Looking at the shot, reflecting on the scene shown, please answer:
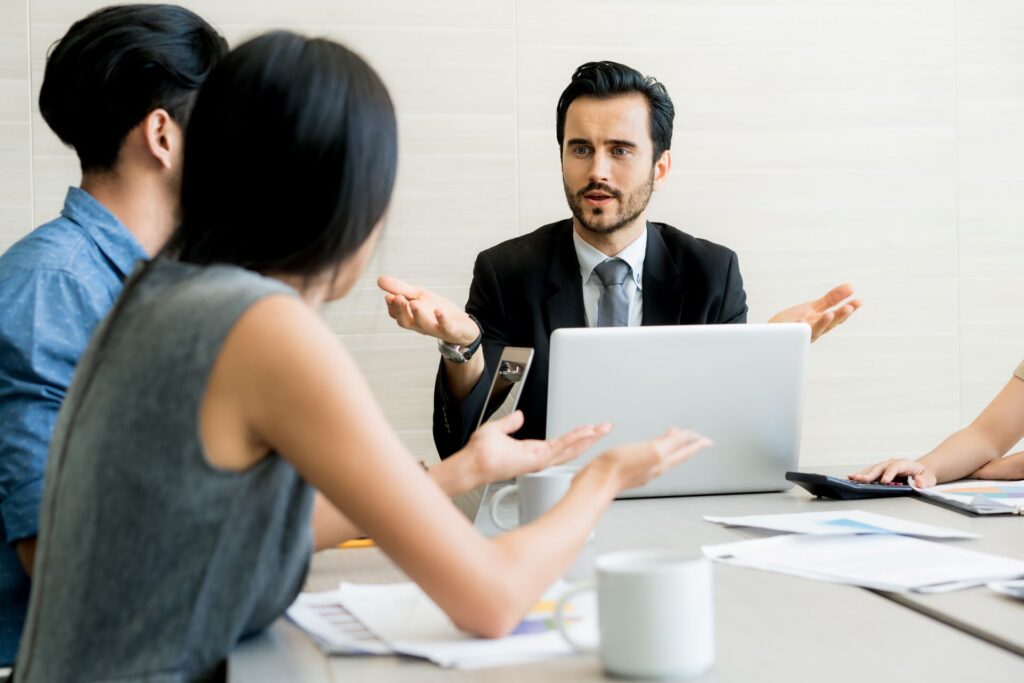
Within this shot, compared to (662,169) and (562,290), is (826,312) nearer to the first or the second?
(562,290)

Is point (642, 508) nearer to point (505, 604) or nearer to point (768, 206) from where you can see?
point (505, 604)

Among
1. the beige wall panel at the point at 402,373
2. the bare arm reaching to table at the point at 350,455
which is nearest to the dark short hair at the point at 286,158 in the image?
the bare arm reaching to table at the point at 350,455

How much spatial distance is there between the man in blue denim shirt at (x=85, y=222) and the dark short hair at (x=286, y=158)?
0.42 meters

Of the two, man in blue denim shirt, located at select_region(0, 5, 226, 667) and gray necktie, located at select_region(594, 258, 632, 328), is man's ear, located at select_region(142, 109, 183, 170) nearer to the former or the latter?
man in blue denim shirt, located at select_region(0, 5, 226, 667)

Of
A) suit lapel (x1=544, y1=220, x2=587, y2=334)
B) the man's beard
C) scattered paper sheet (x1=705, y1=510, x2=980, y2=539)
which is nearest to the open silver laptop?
scattered paper sheet (x1=705, y1=510, x2=980, y2=539)

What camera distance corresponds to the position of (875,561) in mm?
1311

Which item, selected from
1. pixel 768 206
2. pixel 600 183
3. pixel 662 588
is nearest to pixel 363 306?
pixel 600 183

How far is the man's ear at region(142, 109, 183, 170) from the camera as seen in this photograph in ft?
5.21

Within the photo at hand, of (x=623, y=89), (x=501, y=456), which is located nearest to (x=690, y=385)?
(x=501, y=456)

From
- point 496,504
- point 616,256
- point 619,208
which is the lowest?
point 496,504

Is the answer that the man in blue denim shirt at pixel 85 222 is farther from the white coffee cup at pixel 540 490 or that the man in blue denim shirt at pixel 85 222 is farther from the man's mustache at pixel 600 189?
the man's mustache at pixel 600 189

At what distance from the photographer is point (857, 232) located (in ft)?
11.6

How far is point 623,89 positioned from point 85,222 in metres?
1.72

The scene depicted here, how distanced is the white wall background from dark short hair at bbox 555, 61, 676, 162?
0.35 meters
